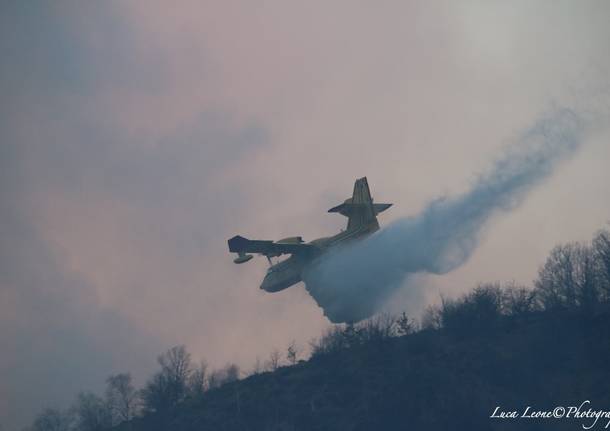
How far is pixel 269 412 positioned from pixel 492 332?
20488 millimetres

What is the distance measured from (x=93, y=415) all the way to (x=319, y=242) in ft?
122

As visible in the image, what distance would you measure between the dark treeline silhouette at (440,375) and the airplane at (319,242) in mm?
10581

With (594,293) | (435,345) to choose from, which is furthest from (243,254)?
(594,293)

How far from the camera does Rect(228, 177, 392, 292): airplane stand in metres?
48.8

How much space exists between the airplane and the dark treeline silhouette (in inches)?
417

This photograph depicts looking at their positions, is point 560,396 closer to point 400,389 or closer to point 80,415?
point 400,389

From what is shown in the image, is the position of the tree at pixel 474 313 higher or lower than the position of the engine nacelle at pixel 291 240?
lower

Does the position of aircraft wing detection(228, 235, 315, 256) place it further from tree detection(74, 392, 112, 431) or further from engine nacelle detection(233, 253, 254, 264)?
tree detection(74, 392, 112, 431)

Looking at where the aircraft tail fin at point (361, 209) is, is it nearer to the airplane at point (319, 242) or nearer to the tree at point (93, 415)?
the airplane at point (319, 242)

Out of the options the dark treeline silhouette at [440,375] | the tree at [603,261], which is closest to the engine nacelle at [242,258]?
the dark treeline silhouette at [440,375]

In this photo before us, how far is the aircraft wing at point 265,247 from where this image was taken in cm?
4712

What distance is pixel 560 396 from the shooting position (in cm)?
4325

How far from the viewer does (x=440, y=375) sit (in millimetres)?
48938

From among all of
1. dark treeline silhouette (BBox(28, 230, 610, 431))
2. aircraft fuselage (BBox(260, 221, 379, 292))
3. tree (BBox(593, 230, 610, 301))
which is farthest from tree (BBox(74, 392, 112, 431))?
tree (BBox(593, 230, 610, 301))
